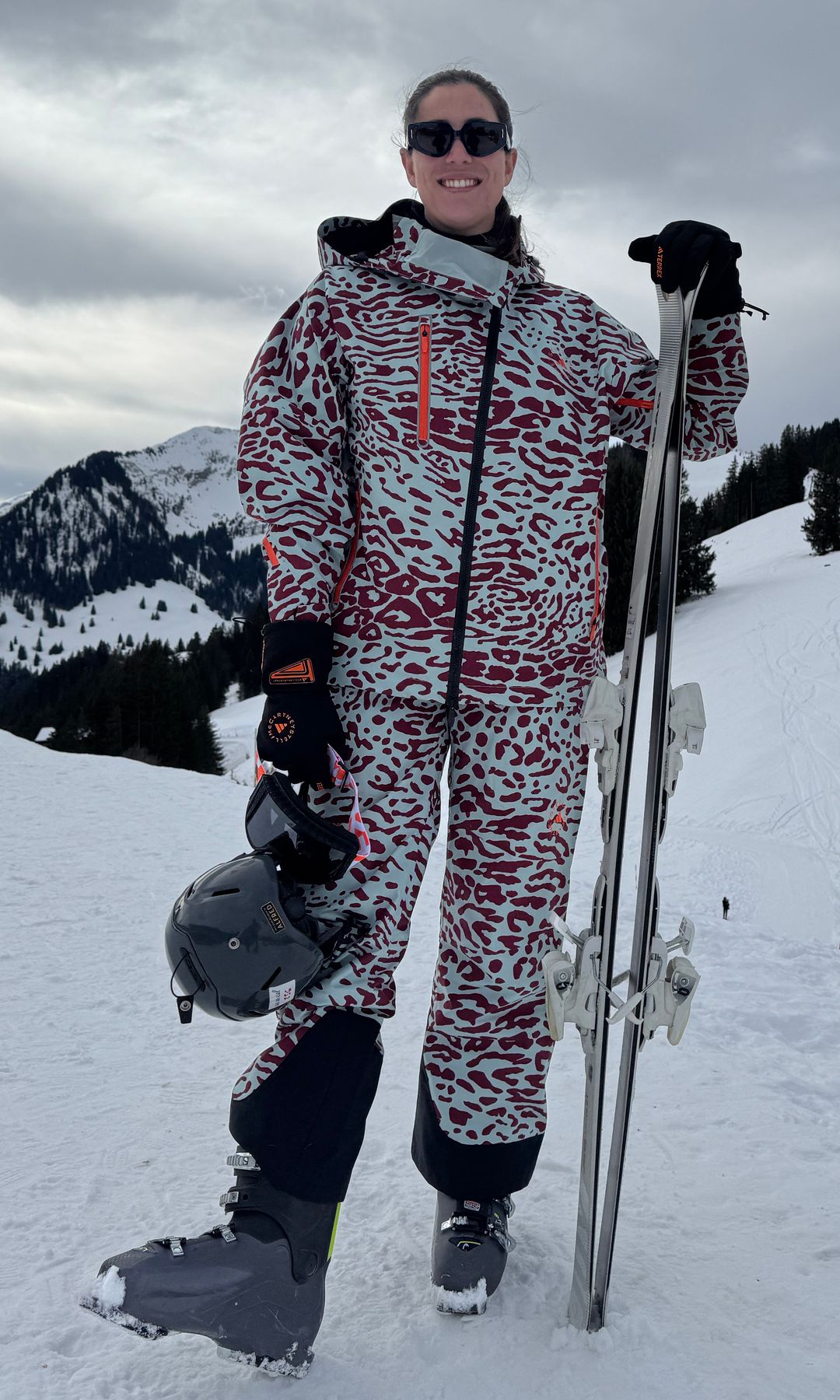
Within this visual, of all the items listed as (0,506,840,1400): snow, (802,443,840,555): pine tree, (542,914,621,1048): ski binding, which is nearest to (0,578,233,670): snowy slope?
(802,443,840,555): pine tree

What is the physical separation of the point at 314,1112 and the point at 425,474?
1112 mm

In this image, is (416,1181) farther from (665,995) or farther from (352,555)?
(352,555)

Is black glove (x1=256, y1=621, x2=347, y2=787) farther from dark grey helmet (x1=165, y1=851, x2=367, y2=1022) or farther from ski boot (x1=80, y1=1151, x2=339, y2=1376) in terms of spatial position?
ski boot (x1=80, y1=1151, x2=339, y2=1376)

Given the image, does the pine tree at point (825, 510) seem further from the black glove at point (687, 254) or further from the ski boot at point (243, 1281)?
the ski boot at point (243, 1281)

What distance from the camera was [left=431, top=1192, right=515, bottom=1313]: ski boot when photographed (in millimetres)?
1743

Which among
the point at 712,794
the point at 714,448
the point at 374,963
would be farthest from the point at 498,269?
the point at 712,794

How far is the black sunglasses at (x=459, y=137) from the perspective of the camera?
179 centimetres

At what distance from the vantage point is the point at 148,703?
42.1 m

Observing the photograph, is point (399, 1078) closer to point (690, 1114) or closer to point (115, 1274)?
point (690, 1114)

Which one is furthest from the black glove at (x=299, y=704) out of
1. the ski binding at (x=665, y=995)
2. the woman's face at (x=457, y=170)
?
the woman's face at (x=457, y=170)

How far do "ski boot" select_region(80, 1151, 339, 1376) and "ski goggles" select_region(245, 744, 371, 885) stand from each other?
0.49 m

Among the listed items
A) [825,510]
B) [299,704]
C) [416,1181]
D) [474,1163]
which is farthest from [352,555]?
[825,510]

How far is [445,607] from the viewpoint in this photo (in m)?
1.71

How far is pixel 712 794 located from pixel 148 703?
111ft
